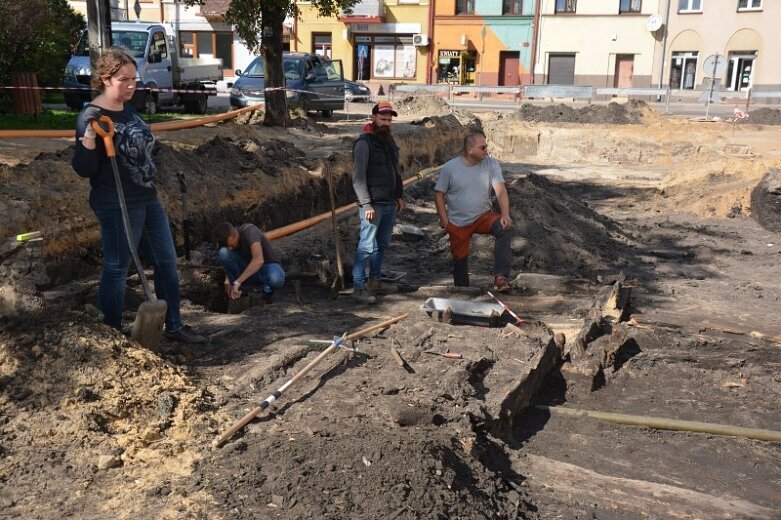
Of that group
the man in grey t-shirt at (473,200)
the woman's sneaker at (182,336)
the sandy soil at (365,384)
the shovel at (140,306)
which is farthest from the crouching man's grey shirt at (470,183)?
the shovel at (140,306)

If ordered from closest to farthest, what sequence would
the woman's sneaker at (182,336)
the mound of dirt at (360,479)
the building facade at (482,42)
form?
the mound of dirt at (360,479) → the woman's sneaker at (182,336) → the building facade at (482,42)

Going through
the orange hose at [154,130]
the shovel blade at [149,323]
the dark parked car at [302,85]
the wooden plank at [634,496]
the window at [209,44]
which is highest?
the window at [209,44]

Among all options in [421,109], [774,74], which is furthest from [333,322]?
[774,74]

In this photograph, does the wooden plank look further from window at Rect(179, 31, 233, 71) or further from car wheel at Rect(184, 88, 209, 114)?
window at Rect(179, 31, 233, 71)

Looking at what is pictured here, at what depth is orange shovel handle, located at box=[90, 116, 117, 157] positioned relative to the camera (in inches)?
172

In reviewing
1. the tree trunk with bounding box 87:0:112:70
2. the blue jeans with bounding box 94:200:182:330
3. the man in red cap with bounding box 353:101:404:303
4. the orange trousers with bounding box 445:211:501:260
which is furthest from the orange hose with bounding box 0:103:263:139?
the blue jeans with bounding box 94:200:182:330

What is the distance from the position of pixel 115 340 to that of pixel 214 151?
5828 mm

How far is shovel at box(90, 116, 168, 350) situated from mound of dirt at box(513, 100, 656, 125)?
2044 cm

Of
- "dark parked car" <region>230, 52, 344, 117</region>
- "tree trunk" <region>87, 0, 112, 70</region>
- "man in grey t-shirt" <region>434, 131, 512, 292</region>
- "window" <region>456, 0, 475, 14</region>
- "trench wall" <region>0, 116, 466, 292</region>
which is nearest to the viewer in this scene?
"trench wall" <region>0, 116, 466, 292</region>

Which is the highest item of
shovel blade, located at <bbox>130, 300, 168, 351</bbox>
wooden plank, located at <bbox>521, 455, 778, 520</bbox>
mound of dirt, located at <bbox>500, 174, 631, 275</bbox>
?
shovel blade, located at <bbox>130, 300, 168, 351</bbox>

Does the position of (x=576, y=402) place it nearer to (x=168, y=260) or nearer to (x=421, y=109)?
(x=168, y=260)

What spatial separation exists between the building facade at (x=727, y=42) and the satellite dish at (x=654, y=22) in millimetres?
696

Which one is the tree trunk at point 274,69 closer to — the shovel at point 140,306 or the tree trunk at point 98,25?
the tree trunk at point 98,25

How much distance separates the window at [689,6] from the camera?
37.2 m
